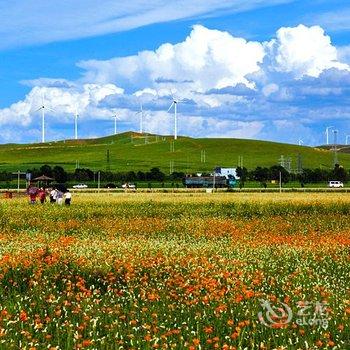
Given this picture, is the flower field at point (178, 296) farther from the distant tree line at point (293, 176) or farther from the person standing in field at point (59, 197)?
the distant tree line at point (293, 176)

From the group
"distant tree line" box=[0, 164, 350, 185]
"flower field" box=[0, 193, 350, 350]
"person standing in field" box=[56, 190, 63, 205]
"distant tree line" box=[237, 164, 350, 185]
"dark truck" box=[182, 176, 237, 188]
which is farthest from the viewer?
"distant tree line" box=[237, 164, 350, 185]

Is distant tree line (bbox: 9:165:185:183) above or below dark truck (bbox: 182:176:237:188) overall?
above

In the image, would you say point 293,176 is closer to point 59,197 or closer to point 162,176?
point 162,176

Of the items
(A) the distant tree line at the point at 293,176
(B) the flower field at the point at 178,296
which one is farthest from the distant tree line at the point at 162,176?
(B) the flower field at the point at 178,296

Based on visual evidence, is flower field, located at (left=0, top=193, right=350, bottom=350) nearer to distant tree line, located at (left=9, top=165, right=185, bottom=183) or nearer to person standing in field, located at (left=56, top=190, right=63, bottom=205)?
person standing in field, located at (left=56, top=190, right=63, bottom=205)

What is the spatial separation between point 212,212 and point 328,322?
36.3 metres

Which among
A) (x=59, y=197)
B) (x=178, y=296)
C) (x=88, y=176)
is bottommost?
(x=178, y=296)

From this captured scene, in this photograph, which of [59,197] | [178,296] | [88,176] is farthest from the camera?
[88,176]

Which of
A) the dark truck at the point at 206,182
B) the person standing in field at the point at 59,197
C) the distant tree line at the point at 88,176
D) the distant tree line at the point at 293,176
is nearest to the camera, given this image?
the person standing in field at the point at 59,197

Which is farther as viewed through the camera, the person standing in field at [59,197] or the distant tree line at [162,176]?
the distant tree line at [162,176]

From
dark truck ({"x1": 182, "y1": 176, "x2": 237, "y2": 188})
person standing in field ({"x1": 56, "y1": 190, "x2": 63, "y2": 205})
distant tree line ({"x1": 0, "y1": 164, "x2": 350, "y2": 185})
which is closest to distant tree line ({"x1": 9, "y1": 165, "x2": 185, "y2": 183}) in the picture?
distant tree line ({"x1": 0, "y1": 164, "x2": 350, "y2": 185})

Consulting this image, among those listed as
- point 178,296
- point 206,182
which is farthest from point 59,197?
point 206,182

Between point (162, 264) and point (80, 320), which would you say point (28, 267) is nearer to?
point (162, 264)

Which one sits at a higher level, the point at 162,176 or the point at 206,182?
the point at 162,176
